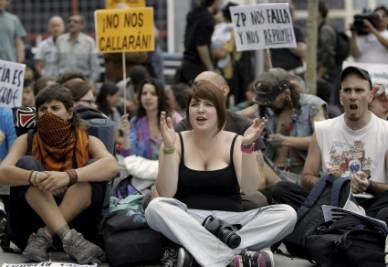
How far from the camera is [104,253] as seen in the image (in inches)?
321

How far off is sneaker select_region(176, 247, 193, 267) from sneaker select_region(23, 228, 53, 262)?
0.97 meters

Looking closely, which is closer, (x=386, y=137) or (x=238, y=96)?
(x=386, y=137)

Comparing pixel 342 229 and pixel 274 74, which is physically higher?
pixel 274 74

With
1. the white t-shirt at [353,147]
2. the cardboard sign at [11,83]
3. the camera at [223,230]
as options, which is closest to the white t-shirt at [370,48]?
the cardboard sign at [11,83]

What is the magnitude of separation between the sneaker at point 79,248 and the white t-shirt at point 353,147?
1.74 metres

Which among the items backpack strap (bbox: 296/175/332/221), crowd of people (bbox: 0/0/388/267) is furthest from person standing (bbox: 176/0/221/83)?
backpack strap (bbox: 296/175/332/221)

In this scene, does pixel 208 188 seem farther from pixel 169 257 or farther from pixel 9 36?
pixel 9 36

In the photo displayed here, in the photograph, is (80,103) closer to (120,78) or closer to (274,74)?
(274,74)

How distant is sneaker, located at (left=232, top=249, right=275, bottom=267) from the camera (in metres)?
7.51

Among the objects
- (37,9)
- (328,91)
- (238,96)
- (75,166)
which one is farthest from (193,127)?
(37,9)

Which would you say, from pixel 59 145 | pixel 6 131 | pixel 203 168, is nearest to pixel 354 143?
pixel 203 168

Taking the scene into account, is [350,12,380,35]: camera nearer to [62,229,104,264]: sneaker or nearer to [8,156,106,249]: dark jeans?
[8,156,106,249]: dark jeans

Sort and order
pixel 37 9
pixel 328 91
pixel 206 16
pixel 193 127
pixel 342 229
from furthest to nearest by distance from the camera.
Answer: pixel 37 9, pixel 206 16, pixel 328 91, pixel 193 127, pixel 342 229

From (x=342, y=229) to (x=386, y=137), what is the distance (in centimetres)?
105
